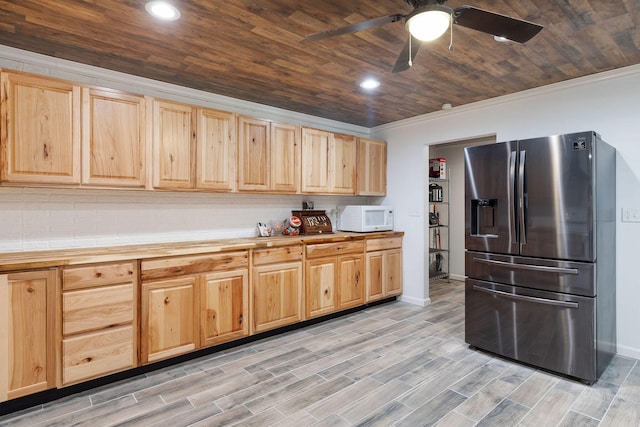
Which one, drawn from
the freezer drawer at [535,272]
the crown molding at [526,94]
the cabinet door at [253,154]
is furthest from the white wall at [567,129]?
the cabinet door at [253,154]

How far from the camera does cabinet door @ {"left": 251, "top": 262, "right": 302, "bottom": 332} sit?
3.39 metres

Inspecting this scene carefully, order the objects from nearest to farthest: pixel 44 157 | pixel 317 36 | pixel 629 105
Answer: pixel 317 36
pixel 44 157
pixel 629 105

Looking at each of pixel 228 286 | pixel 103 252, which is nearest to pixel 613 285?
pixel 228 286

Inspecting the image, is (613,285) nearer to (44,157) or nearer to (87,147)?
(87,147)

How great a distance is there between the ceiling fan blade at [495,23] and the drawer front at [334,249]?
2.56 metres

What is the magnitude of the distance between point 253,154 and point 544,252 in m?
2.70

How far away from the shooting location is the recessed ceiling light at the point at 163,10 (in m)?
2.03

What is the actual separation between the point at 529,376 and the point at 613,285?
44.2 inches

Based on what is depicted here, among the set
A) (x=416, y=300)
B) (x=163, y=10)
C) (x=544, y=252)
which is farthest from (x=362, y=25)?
(x=416, y=300)

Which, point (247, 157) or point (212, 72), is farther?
point (247, 157)

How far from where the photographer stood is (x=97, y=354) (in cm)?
251

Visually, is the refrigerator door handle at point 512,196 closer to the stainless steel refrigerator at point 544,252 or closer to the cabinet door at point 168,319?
the stainless steel refrigerator at point 544,252

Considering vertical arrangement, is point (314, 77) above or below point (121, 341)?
above

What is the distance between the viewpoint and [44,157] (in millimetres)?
2512
